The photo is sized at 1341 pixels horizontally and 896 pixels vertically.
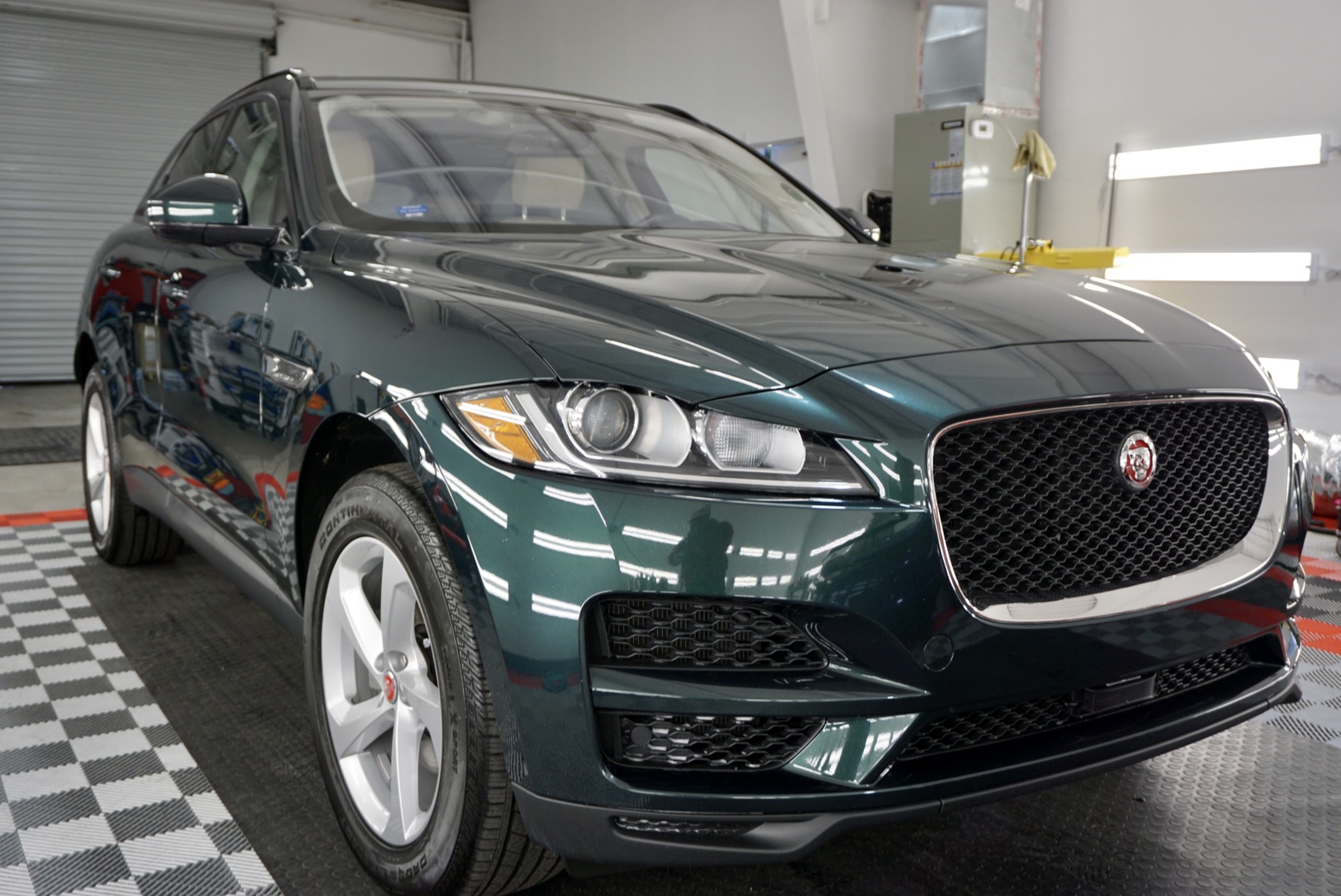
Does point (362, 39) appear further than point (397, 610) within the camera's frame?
Yes

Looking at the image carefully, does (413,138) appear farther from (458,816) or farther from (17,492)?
(17,492)

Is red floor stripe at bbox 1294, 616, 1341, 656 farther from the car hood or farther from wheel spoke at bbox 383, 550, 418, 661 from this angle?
wheel spoke at bbox 383, 550, 418, 661

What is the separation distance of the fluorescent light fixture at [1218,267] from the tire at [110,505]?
167 inches

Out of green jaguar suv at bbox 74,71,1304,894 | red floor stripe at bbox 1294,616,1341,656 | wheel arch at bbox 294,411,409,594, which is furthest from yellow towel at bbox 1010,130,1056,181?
wheel arch at bbox 294,411,409,594

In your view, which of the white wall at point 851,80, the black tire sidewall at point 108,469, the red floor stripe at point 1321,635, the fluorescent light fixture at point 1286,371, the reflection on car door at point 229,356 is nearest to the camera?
the reflection on car door at point 229,356

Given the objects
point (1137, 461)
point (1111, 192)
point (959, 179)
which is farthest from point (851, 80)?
point (1137, 461)

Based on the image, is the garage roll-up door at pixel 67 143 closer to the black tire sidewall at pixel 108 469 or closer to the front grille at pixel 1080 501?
the black tire sidewall at pixel 108 469

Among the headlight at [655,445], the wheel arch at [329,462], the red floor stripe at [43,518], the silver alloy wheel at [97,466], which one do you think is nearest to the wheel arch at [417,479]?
the wheel arch at [329,462]

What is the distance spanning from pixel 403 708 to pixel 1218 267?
484cm

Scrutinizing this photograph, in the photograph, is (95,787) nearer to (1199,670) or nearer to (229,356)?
(229,356)

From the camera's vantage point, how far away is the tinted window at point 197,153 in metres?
2.66

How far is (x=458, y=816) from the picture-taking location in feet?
4.16

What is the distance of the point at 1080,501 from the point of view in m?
1.23

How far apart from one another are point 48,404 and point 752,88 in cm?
547
